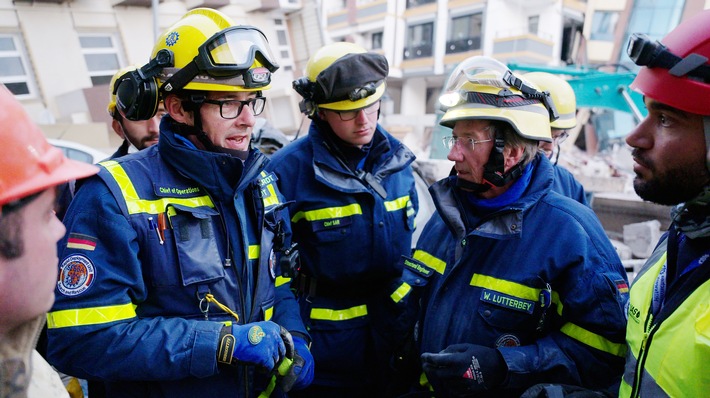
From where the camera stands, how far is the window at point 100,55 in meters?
11.3

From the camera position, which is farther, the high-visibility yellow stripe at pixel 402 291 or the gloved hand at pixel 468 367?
the high-visibility yellow stripe at pixel 402 291

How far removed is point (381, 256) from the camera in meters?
2.79

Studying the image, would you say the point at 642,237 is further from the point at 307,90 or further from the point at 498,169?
the point at 307,90

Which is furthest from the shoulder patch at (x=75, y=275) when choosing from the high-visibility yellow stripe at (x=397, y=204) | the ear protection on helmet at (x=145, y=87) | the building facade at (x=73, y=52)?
the building facade at (x=73, y=52)

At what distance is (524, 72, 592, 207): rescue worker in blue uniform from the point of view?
336 centimetres

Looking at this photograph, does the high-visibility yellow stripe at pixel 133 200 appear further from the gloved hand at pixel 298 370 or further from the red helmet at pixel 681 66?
the red helmet at pixel 681 66

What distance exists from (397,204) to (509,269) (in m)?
1.13

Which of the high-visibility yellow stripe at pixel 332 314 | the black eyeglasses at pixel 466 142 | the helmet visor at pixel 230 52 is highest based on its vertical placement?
the helmet visor at pixel 230 52

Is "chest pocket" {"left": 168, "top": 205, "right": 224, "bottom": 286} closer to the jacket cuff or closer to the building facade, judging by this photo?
the jacket cuff

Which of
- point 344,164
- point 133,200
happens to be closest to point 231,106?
point 133,200

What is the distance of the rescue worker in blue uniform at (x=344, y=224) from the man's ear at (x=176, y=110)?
925 mm

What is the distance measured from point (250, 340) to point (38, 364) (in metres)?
0.78

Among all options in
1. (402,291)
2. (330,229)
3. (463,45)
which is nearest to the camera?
(402,291)

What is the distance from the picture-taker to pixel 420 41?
25578 millimetres
